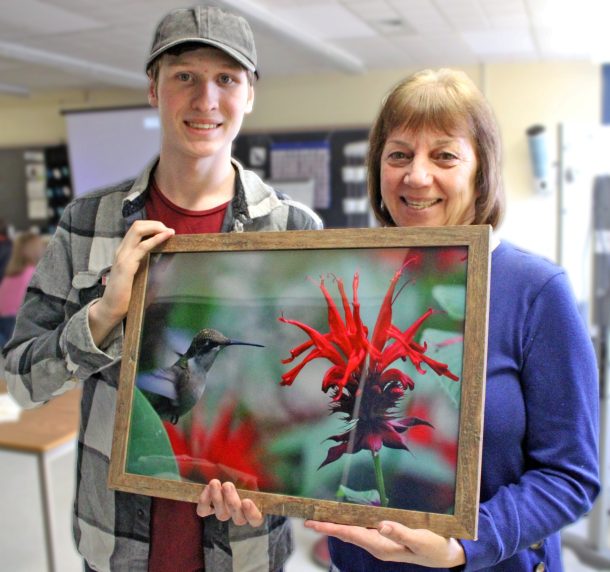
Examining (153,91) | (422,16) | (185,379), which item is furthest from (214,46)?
(422,16)

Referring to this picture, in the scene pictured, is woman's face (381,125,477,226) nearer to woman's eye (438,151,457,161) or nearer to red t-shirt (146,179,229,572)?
woman's eye (438,151,457,161)

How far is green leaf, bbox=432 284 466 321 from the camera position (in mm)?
876

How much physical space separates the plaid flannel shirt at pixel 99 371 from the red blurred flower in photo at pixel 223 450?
0.66 feet

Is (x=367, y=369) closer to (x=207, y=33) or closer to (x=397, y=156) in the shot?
(x=397, y=156)

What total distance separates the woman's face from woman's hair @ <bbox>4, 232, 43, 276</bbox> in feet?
14.9

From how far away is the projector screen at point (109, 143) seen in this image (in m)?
6.60

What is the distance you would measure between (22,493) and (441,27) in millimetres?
4183

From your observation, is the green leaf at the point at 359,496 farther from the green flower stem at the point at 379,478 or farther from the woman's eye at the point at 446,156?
the woman's eye at the point at 446,156

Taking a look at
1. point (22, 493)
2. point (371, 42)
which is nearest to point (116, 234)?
point (22, 493)

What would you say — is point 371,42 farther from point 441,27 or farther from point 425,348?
point 425,348

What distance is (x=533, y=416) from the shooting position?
Answer: 90 centimetres

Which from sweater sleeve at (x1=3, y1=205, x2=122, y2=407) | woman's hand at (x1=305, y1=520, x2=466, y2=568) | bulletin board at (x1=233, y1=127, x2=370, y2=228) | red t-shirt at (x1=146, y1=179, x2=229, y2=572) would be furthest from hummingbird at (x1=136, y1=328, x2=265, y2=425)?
bulletin board at (x1=233, y1=127, x2=370, y2=228)

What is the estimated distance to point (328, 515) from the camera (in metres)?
0.90

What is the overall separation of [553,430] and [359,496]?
0.30 metres
